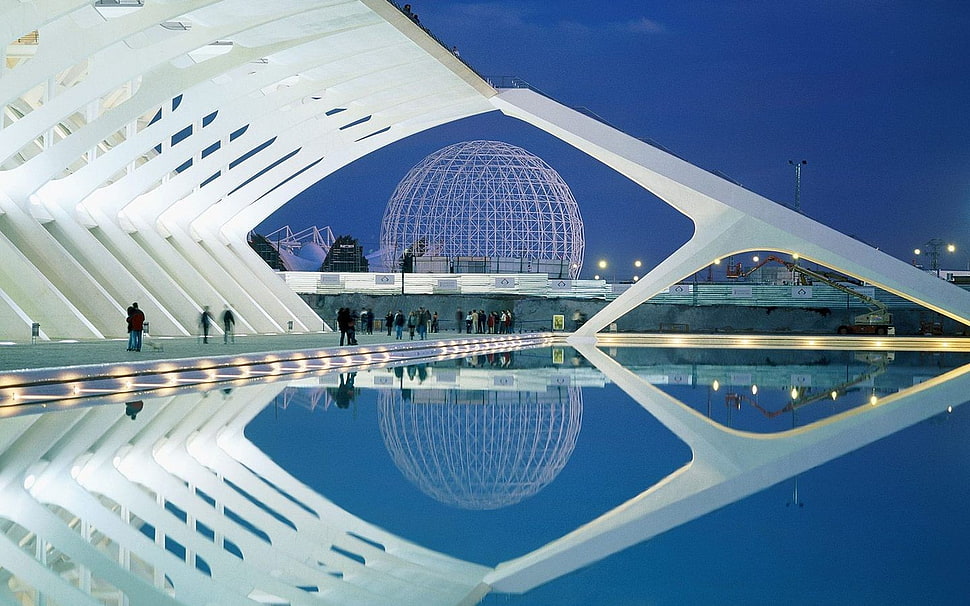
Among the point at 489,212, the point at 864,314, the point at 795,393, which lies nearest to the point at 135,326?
the point at 795,393

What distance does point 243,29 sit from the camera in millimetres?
19781

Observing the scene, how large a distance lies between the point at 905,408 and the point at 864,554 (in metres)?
7.32

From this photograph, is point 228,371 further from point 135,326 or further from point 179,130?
point 179,130

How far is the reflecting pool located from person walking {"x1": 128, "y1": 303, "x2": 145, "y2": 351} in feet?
20.2

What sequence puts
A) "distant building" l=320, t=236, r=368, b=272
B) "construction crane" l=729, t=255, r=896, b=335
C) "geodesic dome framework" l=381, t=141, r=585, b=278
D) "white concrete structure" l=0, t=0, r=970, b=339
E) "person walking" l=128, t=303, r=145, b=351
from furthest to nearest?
"distant building" l=320, t=236, r=368, b=272, "geodesic dome framework" l=381, t=141, r=585, b=278, "construction crane" l=729, t=255, r=896, b=335, "white concrete structure" l=0, t=0, r=970, b=339, "person walking" l=128, t=303, r=145, b=351

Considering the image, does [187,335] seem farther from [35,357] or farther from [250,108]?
[35,357]

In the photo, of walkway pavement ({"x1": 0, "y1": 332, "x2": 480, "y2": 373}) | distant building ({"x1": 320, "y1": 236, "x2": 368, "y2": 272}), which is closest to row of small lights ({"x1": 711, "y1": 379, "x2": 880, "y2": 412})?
walkway pavement ({"x1": 0, "y1": 332, "x2": 480, "y2": 373})

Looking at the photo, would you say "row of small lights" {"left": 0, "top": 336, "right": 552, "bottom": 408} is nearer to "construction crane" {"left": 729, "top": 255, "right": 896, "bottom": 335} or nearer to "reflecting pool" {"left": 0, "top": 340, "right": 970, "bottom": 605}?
"reflecting pool" {"left": 0, "top": 340, "right": 970, "bottom": 605}

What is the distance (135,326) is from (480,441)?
35.5ft

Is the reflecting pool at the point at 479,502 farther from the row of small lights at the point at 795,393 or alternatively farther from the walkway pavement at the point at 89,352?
the walkway pavement at the point at 89,352

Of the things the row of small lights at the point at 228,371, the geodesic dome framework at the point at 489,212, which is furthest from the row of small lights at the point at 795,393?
the geodesic dome framework at the point at 489,212

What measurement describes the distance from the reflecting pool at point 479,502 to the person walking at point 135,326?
6.15m

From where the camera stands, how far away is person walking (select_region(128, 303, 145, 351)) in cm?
1730

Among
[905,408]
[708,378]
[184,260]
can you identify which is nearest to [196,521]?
[905,408]
